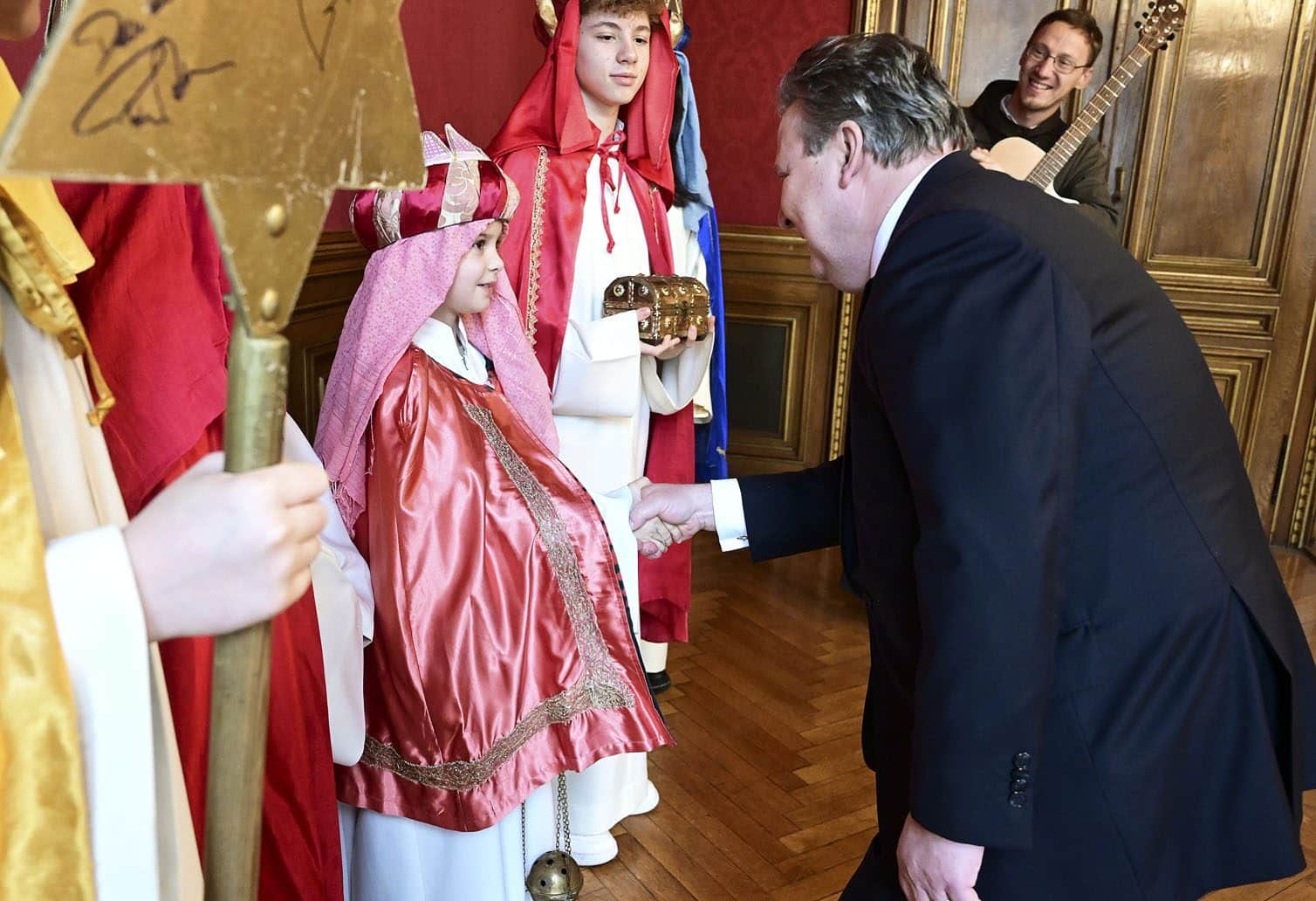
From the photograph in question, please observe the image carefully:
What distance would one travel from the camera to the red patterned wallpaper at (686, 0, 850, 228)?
4461 mm

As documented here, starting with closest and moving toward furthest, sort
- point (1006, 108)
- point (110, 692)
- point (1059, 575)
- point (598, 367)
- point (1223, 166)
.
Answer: point (110, 692) < point (1059, 575) < point (598, 367) < point (1006, 108) < point (1223, 166)

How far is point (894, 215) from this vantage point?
132cm

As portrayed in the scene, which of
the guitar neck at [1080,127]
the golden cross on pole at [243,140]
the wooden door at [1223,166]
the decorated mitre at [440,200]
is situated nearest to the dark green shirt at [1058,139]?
the guitar neck at [1080,127]

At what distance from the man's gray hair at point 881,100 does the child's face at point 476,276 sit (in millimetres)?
675

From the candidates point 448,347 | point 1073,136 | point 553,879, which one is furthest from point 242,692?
point 1073,136

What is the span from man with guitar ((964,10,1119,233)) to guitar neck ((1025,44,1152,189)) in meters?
0.04

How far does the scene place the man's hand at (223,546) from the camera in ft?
2.05

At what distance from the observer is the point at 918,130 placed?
129 centimetres

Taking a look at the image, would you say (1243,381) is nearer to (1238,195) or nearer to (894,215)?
(1238,195)

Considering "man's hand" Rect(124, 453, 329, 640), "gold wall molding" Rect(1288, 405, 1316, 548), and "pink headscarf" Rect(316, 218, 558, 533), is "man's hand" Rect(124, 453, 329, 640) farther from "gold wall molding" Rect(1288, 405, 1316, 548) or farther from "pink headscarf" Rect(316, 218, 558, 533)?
"gold wall molding" Rect(1288, 405, 1316, 548)

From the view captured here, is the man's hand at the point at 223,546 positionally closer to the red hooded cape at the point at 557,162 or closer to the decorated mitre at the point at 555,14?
the red hooded cape at the point at 557,162

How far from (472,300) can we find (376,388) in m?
0.24

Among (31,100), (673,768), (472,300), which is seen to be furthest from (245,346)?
(673,768)

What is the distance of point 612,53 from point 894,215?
1.28 metres
